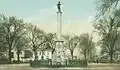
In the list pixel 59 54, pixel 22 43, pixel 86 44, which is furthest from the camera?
pixel 86 44

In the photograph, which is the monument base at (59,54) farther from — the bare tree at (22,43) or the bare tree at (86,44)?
the bare tree at (86,44)

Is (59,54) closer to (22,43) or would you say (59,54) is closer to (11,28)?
(11,28)

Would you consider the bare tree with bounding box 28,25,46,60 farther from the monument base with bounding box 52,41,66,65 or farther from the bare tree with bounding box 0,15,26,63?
the monument base with bounding box 52,41,66,65

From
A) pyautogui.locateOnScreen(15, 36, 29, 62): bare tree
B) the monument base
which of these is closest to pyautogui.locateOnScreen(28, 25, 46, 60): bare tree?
pyautogui.locateOnScreen(15, 36, 29, 62): bare tree

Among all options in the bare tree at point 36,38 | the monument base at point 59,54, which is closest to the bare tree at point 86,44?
the bare tree at point 36,38

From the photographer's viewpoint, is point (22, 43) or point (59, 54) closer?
point (59, 54)

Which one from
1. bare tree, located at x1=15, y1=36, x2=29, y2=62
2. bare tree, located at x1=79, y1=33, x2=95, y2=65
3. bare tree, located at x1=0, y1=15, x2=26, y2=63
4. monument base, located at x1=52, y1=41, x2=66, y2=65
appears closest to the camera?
monument base, located at x1=52, y1=41, x2=66, y2=65

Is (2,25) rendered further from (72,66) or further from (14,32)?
(72,66)

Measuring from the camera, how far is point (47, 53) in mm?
115438

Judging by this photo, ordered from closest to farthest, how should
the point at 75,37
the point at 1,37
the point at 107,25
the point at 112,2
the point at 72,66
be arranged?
the point at 112,2 < the point at 72,66 < the point at 107,25 < the point at 1,37 < the point at 75,37

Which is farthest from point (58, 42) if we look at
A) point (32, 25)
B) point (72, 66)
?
point (32, 25)

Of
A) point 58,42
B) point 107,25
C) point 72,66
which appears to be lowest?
point 72,66

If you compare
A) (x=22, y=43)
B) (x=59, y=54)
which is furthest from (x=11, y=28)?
(x=59, y=54)

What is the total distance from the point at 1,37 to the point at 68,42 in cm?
4311
